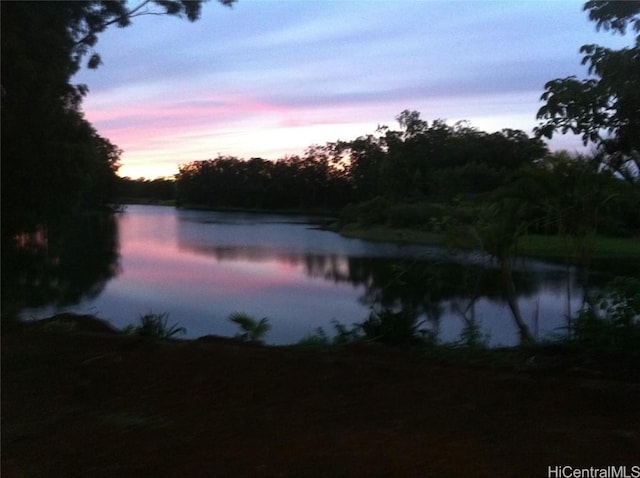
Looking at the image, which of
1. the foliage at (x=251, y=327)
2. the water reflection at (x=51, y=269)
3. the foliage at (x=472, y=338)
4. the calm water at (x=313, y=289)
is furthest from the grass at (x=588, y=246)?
the water reflection at (x=51, y=269)

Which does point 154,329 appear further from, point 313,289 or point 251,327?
point 313,289

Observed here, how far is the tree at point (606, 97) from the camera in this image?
10.4 metres

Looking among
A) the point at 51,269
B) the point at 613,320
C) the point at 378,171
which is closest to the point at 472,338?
the point at 613,320

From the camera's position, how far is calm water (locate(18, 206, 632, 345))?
48.9ft

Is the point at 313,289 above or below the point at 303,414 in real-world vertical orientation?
below

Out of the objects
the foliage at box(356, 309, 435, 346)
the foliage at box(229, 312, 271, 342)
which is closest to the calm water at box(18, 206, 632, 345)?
the foliage at box(229, 312, 271, 342)

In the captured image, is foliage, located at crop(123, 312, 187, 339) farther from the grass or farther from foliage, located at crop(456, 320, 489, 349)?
the grass

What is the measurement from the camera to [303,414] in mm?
5883

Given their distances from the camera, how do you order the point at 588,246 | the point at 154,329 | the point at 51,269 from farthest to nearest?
the point at 51,269, the point at 588,246, the point at 154,329

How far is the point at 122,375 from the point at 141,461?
7.54ft

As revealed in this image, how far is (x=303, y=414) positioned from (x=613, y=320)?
5956mm

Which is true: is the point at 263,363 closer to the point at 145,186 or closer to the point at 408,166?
the point at 408,166

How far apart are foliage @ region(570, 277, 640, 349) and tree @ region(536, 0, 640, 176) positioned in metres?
2.06

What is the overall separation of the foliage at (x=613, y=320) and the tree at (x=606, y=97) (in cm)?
206
